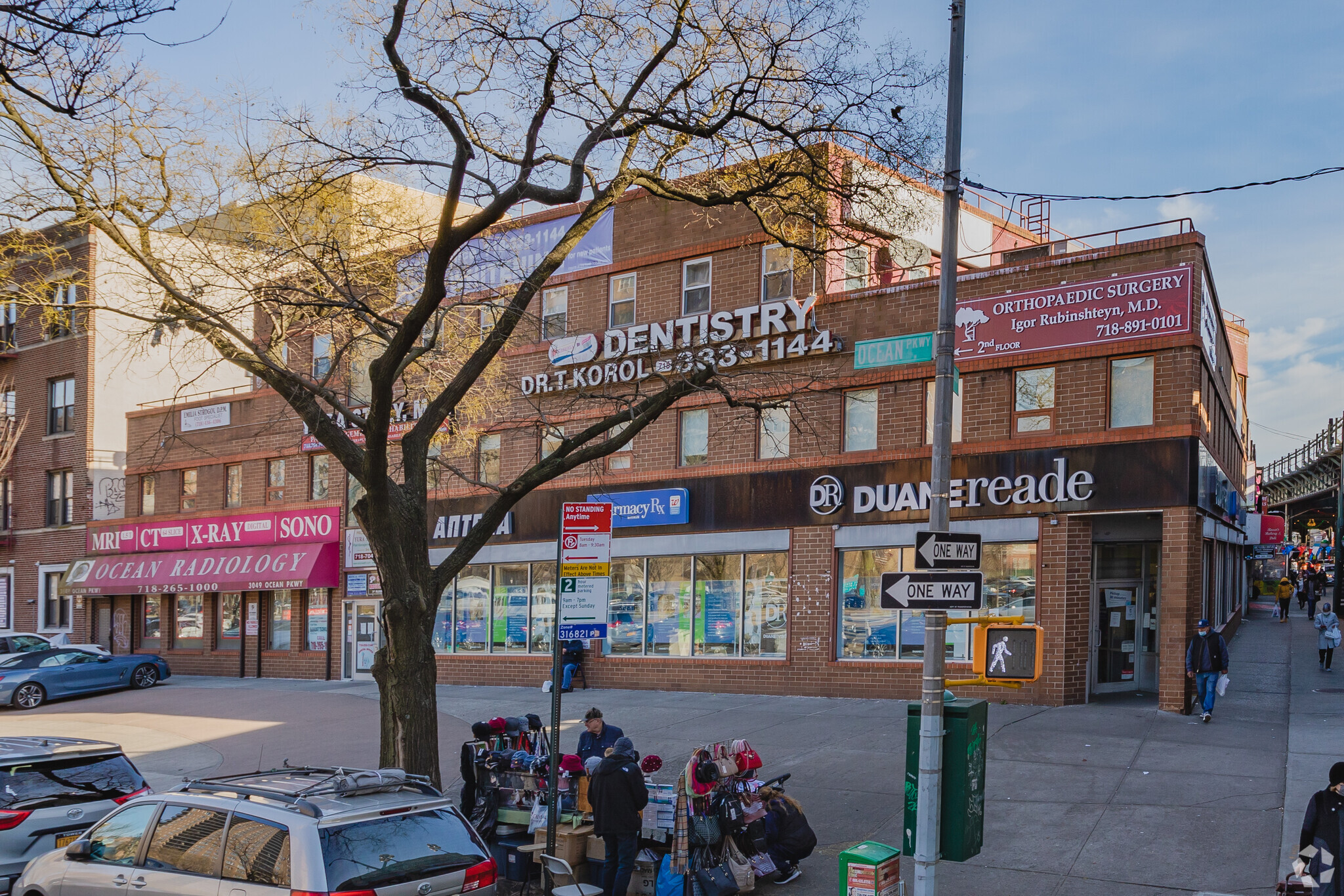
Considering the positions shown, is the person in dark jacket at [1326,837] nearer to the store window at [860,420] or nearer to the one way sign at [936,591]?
the one way sign at [936,591]

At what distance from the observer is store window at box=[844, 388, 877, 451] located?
20.1 m

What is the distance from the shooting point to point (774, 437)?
837 inches

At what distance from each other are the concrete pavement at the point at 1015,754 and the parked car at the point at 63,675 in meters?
1.96

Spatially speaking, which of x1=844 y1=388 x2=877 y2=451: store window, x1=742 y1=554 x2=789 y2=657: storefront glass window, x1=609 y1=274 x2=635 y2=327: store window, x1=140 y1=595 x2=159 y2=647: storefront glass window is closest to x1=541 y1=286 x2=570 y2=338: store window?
x1=609 y1=274 x2=635 y2=327: store window

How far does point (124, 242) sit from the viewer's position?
1175 centimetres

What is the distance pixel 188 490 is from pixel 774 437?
→ 2089 cm

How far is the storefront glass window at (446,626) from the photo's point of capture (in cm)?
2691

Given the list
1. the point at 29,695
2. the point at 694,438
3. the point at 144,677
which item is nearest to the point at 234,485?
the point at 144,677

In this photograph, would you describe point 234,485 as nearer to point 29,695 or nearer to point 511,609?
point 29,695

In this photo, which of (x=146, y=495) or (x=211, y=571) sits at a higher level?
(x=146, y=495)

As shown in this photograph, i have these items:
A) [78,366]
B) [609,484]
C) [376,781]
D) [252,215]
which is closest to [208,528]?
[78,366]

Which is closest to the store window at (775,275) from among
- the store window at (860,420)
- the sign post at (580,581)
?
the store window at (860,420)

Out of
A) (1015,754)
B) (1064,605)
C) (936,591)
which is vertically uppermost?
(936,591)

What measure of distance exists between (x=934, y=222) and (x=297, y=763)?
52.9ft
